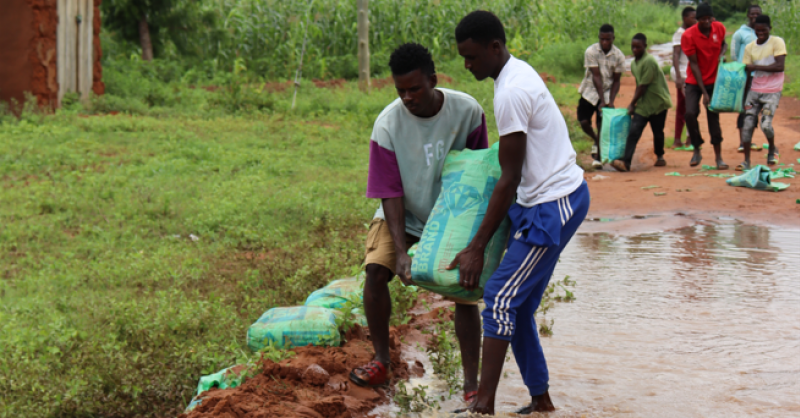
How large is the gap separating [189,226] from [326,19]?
1416cm

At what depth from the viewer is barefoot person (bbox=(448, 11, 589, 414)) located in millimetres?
2793

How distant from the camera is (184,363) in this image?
3662 mm

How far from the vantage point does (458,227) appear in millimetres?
2965

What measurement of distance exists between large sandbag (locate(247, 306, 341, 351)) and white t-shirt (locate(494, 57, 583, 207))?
4.70 feet

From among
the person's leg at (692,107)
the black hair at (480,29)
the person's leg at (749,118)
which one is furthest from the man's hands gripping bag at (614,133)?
Result: the black hair at (480,29)

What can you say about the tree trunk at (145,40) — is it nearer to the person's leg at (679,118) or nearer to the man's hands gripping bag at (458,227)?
the person's leg at (679,118)

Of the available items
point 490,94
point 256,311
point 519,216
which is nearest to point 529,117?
point 519,216

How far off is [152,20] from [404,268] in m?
16.0

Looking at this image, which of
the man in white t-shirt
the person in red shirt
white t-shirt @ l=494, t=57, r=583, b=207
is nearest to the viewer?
white t-shirt @ l=494, t=57, r=583, b=207

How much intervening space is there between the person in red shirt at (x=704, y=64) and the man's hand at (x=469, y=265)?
6.87 meters

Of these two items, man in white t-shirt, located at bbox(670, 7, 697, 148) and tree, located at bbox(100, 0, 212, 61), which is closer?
man in white t-shirt, located at bbox(670, 7, 697, 148)

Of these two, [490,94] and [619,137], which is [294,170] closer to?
[619,137]

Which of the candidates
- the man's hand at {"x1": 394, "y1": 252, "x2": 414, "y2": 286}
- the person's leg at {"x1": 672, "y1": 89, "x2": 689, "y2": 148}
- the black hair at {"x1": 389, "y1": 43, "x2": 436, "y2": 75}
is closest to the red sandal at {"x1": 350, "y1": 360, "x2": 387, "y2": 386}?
the man's hand at {"x1": 394, "y1": 252, "x2": 414, "y2": 286}

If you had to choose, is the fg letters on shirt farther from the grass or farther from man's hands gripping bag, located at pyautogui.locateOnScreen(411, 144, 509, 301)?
the grass
